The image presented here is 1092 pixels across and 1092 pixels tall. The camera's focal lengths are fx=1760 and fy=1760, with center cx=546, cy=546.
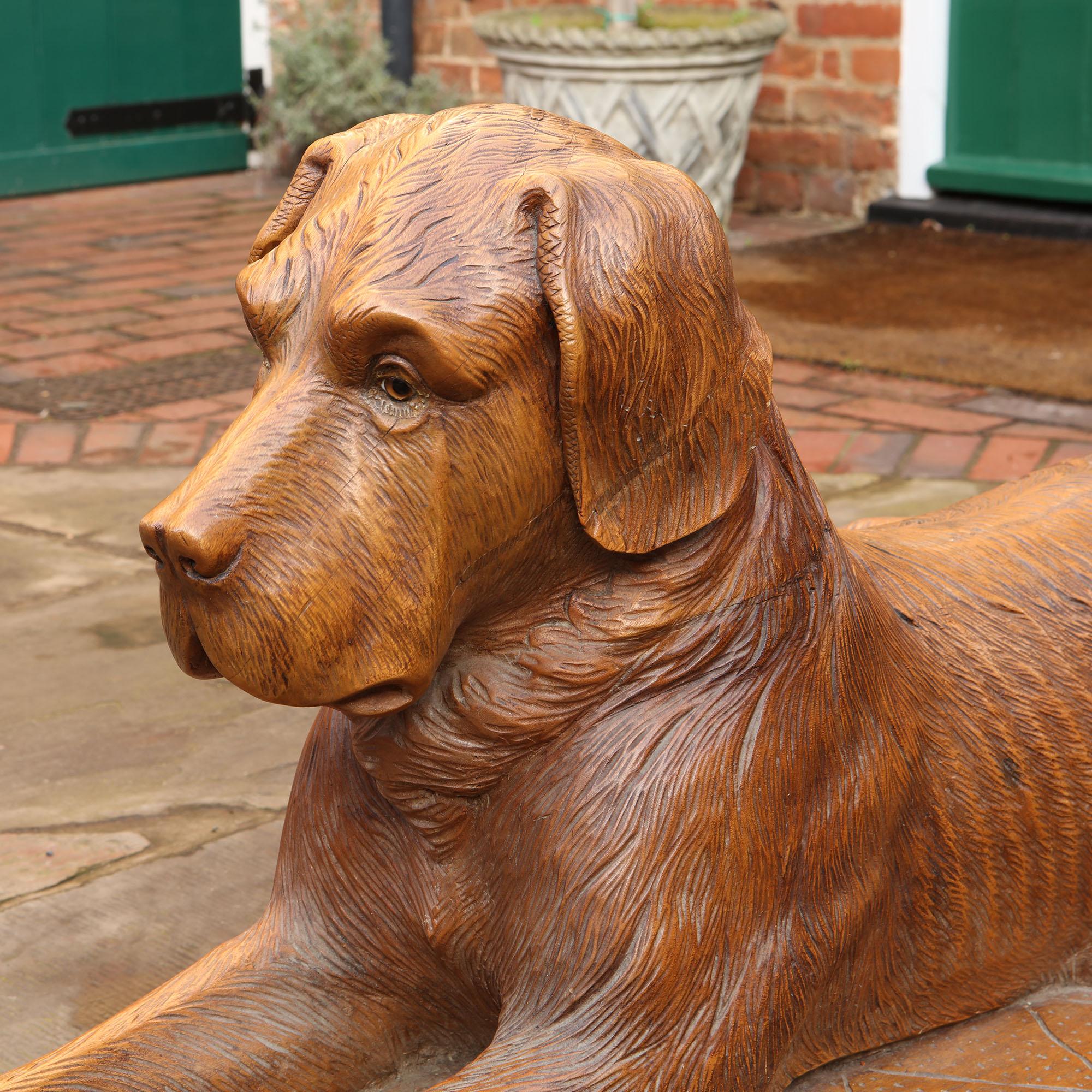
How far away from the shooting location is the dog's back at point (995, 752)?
7.09 feet

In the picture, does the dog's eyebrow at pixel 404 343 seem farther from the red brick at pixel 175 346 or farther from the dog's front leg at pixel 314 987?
the red brick at pixel 175 346

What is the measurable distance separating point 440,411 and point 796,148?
8.08 metres

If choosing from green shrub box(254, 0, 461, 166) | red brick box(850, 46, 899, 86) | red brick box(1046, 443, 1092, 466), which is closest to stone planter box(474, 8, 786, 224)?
red brick box(850, 46, 899, 86)

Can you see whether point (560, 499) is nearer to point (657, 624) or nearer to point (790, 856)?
point (657, 624)

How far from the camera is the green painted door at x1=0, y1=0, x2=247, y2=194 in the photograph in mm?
9938

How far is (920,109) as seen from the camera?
894 cm

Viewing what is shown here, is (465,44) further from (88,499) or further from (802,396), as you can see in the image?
(88,499)

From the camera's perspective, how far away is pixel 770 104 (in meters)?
9.45

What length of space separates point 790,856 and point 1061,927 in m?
0.61

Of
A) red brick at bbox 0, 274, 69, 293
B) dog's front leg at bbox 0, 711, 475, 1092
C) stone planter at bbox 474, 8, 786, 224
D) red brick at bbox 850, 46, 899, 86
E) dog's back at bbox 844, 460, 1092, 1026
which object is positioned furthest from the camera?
red brick at bbox 850, 46, 899, 86

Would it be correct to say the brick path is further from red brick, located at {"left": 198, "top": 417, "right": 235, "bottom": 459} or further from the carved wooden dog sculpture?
the carved wooden dog sculpture

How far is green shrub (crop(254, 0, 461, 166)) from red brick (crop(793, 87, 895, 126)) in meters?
2.01

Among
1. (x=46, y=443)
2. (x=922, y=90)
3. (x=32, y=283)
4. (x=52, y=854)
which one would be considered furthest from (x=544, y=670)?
(x=922, y=90)

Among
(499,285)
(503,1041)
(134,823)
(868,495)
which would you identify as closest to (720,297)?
(499,285)
